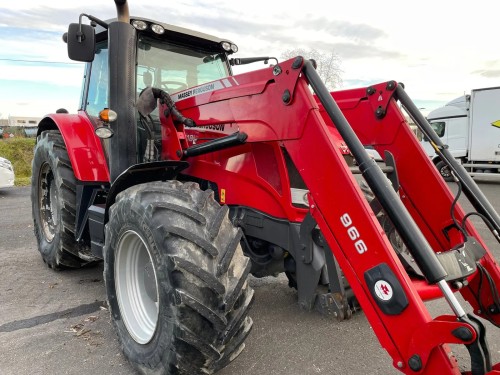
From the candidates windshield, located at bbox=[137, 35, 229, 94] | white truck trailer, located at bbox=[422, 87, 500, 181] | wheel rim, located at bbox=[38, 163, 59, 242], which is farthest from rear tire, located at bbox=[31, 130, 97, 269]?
white truck trailer, located at bbox=[422, 87, 500, 181]

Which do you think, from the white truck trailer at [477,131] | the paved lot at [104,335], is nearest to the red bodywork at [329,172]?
the paved lot at [104,335]

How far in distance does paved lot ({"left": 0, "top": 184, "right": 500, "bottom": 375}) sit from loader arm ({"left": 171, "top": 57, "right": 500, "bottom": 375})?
96cm

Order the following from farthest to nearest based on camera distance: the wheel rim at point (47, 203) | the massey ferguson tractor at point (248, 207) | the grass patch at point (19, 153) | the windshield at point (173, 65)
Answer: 1. the grass patch at point (19, 153)
2. the wheel rim at point (47, 203)
3. the windshield at point (173, 65)
4. the massey ferguson tractor at point (248, 207)

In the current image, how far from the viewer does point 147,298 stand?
287 centimetres

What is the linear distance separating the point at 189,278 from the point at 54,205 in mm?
3332

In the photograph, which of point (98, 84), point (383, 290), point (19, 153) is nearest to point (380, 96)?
point (383, 290)

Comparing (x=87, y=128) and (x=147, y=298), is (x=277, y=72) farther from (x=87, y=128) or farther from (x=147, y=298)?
(x=87, y=128)

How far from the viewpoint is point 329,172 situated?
6.89ft

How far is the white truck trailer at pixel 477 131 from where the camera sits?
14547 mm

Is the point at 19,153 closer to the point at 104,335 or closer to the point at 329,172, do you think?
the point at 104,335

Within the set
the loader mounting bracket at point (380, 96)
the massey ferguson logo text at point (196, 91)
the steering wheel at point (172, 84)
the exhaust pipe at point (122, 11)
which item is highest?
the exhaust pipe at point (122, 11)

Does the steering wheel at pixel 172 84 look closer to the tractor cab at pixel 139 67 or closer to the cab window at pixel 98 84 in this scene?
the tractor cab at pixel 139 67

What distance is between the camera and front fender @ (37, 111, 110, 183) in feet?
12.7

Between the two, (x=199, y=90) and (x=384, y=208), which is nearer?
(x=384, y=208)
